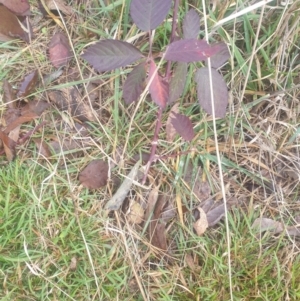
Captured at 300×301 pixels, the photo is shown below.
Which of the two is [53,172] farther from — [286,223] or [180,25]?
[286,223]

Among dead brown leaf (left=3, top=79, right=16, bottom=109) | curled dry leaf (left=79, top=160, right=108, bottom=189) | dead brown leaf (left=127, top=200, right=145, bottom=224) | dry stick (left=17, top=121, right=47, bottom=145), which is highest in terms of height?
dead brown leaf (left=3, top=79, right=16, bottom=109)

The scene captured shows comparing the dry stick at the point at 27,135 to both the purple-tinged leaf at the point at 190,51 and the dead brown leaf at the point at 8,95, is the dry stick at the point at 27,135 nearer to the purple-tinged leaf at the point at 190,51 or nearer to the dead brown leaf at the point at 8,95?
the dead brown leaf at the point at 8,95

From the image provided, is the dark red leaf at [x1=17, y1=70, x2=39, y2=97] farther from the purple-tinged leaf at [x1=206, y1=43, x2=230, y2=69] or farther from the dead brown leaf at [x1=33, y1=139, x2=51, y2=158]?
the purple-tinged leaf at [x1=206, y1=43, x2=230, y2=69]

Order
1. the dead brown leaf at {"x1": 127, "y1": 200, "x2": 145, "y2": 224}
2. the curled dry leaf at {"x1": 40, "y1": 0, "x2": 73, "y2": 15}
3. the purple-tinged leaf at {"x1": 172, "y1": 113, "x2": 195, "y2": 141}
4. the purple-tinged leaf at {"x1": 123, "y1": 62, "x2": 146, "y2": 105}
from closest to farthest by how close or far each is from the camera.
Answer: the purple-tinged leaf at {"x1": 123, "y1": 62, "x2": 146, "y2": 105}, the purple-tinged leaf at {"x1": 172, "y1": 113, "x2": 195, "y2": 141}, the dead brown leaf at {"x1": 127, "y1": 200, "x2": 145, "y2": 224}, the curled dry leaf at {"x1": 40, "y1": 0, "x2": 73, "y2": 15}

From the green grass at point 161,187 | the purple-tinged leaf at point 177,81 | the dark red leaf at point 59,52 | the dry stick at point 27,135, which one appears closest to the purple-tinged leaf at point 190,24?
the purple-tinged leaf at point 177,81

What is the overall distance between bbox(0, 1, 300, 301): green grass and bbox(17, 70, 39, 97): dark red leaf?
4cm

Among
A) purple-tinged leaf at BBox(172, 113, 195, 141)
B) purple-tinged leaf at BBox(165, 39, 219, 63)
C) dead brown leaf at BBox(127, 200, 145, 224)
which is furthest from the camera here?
dead brown leaf at BBox(127, 200, 145, 224)

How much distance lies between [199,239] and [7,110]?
783mm

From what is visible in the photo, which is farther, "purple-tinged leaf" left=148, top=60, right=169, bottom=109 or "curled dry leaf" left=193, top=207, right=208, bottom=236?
"curled dry leaf" left=193, top=207, right=208, bottom=236

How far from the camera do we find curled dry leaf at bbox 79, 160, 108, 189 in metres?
1.52

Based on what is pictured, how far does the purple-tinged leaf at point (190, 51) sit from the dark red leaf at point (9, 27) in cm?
67

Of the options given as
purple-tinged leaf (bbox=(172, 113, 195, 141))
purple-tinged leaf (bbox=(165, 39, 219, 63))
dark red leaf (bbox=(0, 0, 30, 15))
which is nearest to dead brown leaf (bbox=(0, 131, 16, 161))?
dark red leaf (bbox=(0, 0, 30, 15))

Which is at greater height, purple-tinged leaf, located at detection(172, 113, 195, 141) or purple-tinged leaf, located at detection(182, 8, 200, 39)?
purple-tinged leaf, located at detection(182, 8, 200, 39)

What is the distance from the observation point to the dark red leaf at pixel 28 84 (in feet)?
5.13
